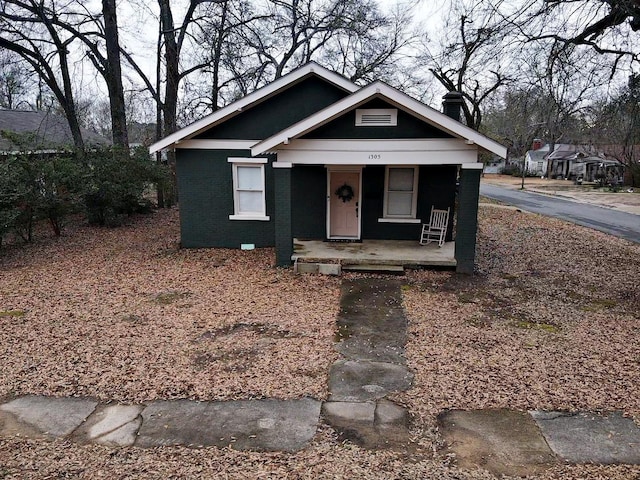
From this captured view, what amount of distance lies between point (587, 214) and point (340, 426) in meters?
21.3

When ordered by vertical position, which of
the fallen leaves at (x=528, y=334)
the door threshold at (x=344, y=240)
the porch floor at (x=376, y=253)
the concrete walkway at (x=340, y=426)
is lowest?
the concrete walkway at (x=340, y=426)

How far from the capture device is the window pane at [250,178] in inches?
446

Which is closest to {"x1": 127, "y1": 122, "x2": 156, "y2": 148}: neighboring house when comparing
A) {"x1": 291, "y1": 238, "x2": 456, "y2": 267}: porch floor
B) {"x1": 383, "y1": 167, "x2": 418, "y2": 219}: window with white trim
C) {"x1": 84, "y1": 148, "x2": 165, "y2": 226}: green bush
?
{"x1": 84, "y1": 148, "x2": 165, "y2": 226}: green bush

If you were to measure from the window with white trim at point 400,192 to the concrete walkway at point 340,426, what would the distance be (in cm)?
680

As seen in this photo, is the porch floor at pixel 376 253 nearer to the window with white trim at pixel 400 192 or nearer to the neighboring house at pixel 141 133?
the window with white trim at pixel 400 192

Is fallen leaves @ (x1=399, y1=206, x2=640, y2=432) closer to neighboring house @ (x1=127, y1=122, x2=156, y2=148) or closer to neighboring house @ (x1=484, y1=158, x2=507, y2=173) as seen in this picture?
neighboring house @ (x1=127, y1=122, x2=156, y2=148)

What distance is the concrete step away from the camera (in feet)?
30.6

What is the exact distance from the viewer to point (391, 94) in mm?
8484

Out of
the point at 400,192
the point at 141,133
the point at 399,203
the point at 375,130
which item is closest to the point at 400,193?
the point at 400,192

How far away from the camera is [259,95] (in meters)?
10.6

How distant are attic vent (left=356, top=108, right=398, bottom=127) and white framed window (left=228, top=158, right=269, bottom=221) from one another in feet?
10.7

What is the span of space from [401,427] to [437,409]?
1.69ft

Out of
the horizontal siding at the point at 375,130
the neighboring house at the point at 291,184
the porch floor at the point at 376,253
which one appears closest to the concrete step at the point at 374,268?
the porch floor at the point at 376,253

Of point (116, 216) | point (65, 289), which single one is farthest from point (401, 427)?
point (116, 216)
